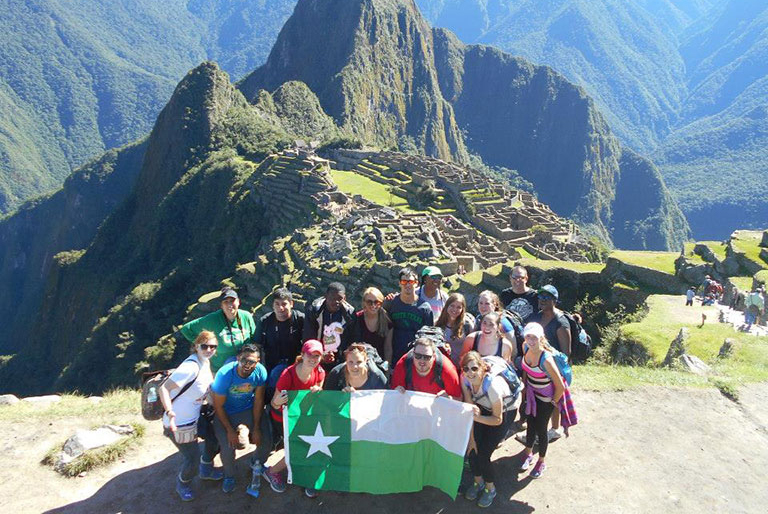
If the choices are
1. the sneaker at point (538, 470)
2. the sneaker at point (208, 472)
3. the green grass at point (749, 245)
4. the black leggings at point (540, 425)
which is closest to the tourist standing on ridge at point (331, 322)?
the sneaker at point (208, 472)

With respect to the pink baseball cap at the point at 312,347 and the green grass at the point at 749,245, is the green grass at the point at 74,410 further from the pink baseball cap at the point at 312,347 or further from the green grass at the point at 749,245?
the green grass at the point at 749,245

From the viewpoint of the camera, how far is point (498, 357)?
233 inches

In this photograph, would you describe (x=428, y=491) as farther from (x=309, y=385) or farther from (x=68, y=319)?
(x=68, y=319)

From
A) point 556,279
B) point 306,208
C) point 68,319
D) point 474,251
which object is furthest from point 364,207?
point 68,319

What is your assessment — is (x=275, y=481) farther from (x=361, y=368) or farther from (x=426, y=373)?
(x=426, y=373)

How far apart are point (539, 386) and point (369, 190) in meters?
48.8

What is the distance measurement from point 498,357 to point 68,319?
7176cm

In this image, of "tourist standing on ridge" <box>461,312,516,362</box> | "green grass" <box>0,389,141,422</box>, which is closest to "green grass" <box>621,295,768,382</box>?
"tourist standing on ridge" <box>461,312,516,362</box>

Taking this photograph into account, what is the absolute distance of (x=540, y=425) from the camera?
6.20 m

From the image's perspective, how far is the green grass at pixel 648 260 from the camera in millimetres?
14520

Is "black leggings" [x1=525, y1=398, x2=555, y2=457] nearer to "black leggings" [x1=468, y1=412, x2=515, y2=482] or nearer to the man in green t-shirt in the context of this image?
"black leggings" [x1=468, y1=412, x2=515, y2=482]

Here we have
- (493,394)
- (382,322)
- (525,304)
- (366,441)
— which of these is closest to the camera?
(493,394)

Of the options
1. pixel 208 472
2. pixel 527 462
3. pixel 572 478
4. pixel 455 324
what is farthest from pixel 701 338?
pixel 208 472

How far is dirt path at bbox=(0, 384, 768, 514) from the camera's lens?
5.93m
